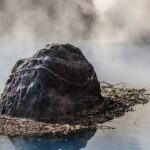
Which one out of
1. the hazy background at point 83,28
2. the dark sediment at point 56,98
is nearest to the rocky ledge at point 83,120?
the dark sediment at point 56,98

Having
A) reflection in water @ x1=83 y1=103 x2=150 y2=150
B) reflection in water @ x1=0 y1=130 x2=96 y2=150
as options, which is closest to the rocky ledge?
reflection in water @ x1=0 y1=130 x2=96 y2=150

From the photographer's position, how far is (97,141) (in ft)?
43.9

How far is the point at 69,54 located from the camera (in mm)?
16719

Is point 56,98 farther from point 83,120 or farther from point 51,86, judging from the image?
point 83,120

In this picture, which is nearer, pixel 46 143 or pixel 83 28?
pixel 46 143

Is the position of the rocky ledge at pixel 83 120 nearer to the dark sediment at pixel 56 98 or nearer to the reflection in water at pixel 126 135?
the dark sediment at pixel 56 98

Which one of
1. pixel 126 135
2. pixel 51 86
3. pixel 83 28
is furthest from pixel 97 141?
pixel 83 28

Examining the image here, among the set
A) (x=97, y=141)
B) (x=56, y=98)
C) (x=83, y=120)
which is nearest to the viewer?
(x=97, y=141)

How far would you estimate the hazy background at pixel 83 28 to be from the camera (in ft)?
104

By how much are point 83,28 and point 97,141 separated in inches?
1486

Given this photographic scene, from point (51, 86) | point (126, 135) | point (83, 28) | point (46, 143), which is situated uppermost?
point (83, 28)

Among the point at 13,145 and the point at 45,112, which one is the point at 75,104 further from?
the point at 13,145

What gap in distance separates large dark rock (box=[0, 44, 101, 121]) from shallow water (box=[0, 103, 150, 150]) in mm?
1617

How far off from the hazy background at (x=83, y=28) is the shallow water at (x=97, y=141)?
506 inches
